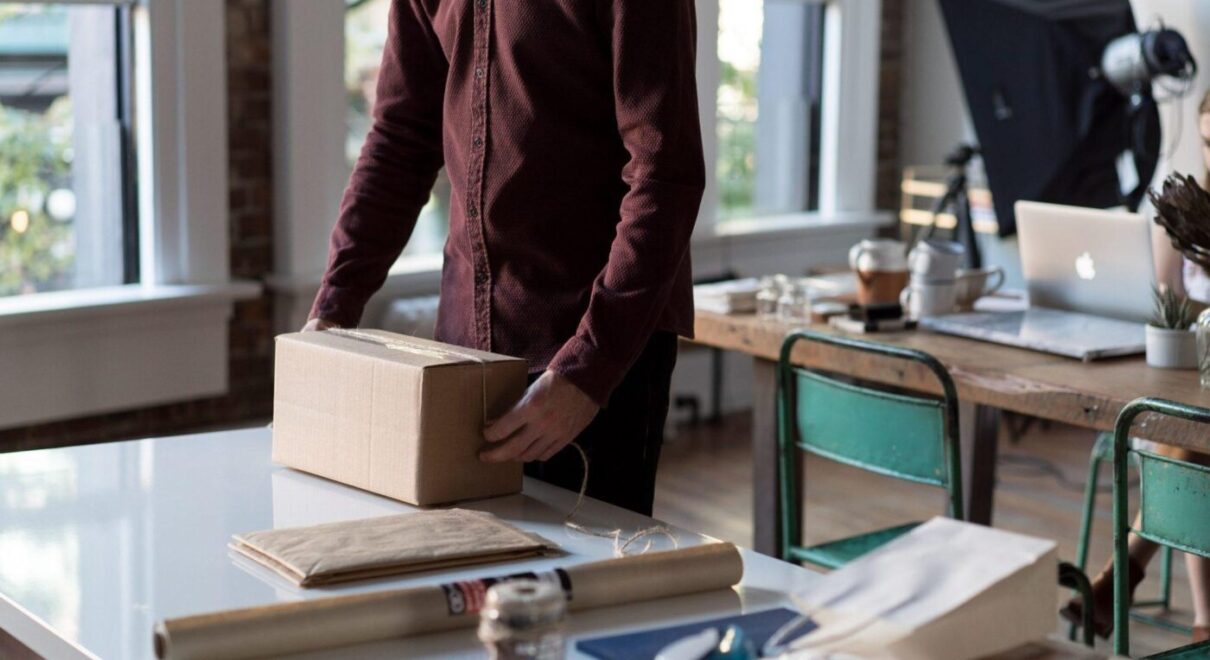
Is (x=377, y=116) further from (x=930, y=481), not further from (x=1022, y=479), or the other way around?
(x=1022, y=479)

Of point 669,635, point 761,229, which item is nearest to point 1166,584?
point 761,229

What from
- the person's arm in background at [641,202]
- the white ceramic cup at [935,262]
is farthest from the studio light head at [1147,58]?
the person's arm in background at [641,202]

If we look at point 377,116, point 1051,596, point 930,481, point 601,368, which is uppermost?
point 377,116

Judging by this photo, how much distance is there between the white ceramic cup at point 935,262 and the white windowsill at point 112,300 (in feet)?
6.18

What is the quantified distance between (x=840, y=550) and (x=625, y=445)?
3.33ft

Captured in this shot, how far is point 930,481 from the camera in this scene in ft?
8.42

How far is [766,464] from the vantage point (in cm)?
323

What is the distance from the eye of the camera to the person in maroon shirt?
1.78m

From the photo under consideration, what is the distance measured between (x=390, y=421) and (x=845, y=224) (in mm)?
4382

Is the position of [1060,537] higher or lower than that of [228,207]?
lower

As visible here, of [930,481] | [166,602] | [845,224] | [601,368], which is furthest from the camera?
[845,224]

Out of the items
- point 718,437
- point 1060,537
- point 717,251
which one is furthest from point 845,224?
point 1060,537

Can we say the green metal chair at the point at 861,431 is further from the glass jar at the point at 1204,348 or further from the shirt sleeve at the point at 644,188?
the shirt sleeve at the point at 644,188

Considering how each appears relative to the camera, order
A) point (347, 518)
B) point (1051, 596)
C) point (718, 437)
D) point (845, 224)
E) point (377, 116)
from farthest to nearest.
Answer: point (845, 224) → point (718, 437) → point (377, 116) → point (347, 518) → point (1051, 596)
